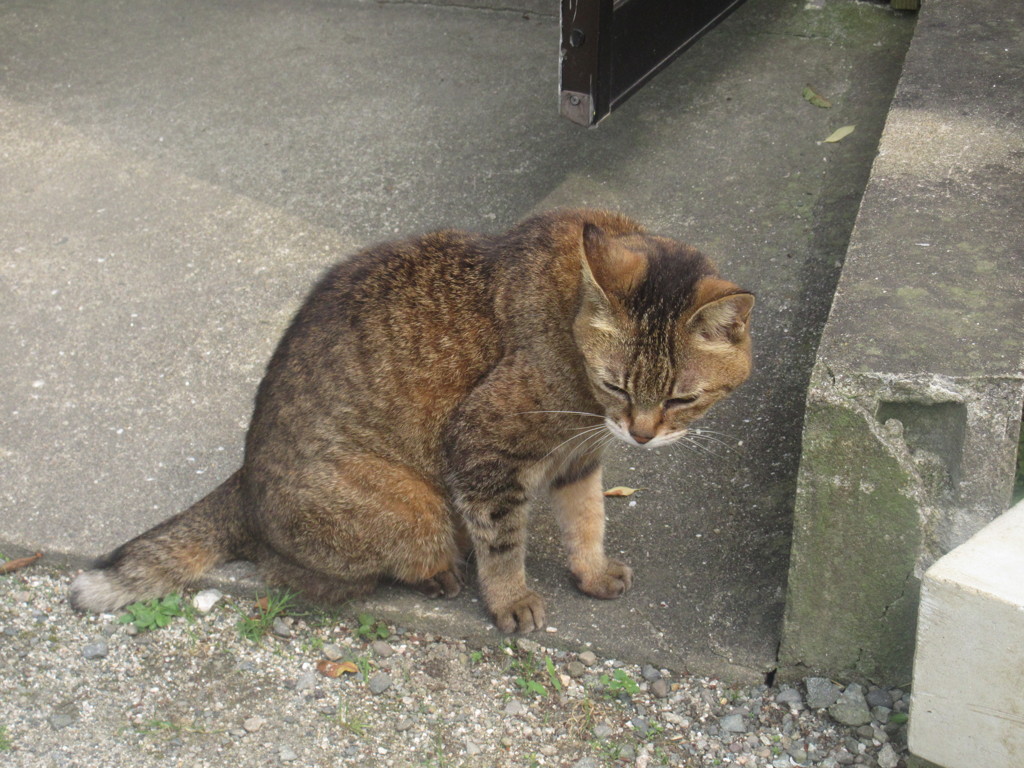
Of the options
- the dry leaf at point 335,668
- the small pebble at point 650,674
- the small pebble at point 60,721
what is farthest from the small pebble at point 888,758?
the small pebble at point 60,721

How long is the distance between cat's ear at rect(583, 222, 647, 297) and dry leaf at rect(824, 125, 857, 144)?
2.77 metres

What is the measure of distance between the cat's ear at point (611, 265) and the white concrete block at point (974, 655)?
1.06 m

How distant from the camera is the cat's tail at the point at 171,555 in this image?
342cm

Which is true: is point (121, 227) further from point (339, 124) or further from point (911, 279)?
point (911, 279)

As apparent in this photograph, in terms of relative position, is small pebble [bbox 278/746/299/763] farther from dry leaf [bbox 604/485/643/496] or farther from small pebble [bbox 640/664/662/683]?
dry leaf [bbox 604/485/643/496]

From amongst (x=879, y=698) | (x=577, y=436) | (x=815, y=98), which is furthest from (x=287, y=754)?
(x=815, y=98)

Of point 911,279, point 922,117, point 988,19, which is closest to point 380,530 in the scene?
point 911,279

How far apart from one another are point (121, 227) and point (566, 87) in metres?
2.19

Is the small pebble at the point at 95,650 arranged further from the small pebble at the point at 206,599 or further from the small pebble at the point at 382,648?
the small pebble at the point at 382,648

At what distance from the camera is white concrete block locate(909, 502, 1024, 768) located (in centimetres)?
241

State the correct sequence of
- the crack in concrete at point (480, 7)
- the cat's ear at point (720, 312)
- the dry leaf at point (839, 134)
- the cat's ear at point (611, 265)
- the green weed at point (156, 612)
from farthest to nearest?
1. the crack in concrete at point (480, 7)
2. the dry leaf at point (839, 134)
3. the green weed at point (156, 612)
4. the cat's ear at point (611, 265)
5. the cat's ear at point (720, 312)

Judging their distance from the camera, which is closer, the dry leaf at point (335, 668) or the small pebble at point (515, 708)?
the small pebble at point (515, 708)

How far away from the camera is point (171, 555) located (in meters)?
3.46

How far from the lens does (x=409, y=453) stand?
3.34 m
